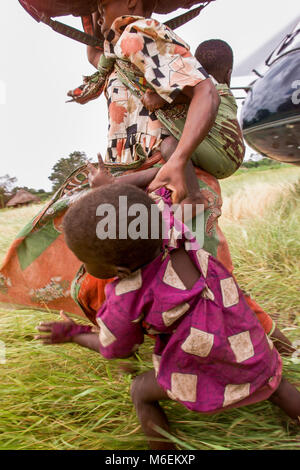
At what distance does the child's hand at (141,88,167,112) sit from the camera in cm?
116

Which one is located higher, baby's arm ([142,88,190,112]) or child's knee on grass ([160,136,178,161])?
baby's arm ([142,88,190,112])

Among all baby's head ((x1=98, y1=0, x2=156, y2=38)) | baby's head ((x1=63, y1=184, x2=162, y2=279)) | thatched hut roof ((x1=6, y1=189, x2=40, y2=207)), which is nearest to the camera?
baby's head ((x1=63, y1=184, x2=162, y2=279))

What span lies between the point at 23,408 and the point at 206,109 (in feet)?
3.84

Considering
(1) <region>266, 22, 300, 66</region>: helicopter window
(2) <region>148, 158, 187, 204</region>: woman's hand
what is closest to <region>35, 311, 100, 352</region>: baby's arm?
(2) <region>148, 158, 187, 204</region>: woman's hand

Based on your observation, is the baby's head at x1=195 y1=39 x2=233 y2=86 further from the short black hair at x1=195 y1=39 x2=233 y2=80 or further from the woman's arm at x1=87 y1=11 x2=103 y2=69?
the woman's arm at x1=87 y1=11 x2=103 y2=69

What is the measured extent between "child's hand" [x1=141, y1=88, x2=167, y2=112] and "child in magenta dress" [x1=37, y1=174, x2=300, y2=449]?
1.14 feet

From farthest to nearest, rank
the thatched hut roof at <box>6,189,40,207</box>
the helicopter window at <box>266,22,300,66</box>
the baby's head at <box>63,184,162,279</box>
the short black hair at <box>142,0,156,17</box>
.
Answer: the thatched hut roof at <box>6,189,40,207</box> → the helicopter window at <box>266,22,300,66</box> → the short black hair at <box>142,0,156,17</box> → the baby's head at <box>63,184,162,279</box>

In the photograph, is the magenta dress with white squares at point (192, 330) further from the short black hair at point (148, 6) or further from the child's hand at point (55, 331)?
the short black hair at point (148, 6)

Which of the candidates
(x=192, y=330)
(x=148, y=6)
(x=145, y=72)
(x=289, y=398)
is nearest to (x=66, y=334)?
(x=192, y=330)

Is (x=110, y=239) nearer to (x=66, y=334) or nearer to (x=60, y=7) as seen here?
(x=66, y=334)

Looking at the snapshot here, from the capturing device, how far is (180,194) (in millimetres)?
1066

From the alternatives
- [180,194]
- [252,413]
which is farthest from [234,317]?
[252,413]

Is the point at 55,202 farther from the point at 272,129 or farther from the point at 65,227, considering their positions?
the point at 272,129

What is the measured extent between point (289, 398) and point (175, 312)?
528 millimetres
